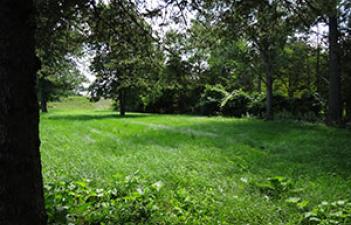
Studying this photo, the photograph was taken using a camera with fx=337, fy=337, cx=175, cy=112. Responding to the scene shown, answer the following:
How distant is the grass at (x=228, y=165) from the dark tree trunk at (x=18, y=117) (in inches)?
76.7

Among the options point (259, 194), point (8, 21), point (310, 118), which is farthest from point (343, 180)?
point (310, 118)

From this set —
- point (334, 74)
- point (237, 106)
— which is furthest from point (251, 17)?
point (237, 106)

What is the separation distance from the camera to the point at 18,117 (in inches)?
88.6

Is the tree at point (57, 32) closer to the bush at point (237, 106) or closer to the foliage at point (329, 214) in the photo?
the foliage at point (329, 214)

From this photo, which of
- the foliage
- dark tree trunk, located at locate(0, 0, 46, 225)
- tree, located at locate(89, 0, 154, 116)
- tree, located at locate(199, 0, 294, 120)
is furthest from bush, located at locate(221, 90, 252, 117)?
dark tree trunk, located at locate(0, 0, 46, 225)

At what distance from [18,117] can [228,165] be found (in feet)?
14.8

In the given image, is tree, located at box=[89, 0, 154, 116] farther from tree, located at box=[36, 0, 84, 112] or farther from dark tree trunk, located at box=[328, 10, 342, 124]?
dark tree trunk, located at box=[328, 10, 342, 124]

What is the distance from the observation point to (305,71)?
2352cm

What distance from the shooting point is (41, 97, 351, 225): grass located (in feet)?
13.3

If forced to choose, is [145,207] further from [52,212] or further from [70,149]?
[70,149]

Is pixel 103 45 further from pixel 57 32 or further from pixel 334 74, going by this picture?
pixel 334 74

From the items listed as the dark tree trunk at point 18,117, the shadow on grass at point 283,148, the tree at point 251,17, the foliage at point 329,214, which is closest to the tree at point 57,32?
the dark tree trunk at point 18,117

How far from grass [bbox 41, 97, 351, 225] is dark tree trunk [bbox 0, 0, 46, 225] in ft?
6.39

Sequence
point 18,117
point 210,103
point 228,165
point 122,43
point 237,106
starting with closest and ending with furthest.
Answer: point 18,117 < point 122,43 < point 228,165 < point 237,106 < point 210,103
